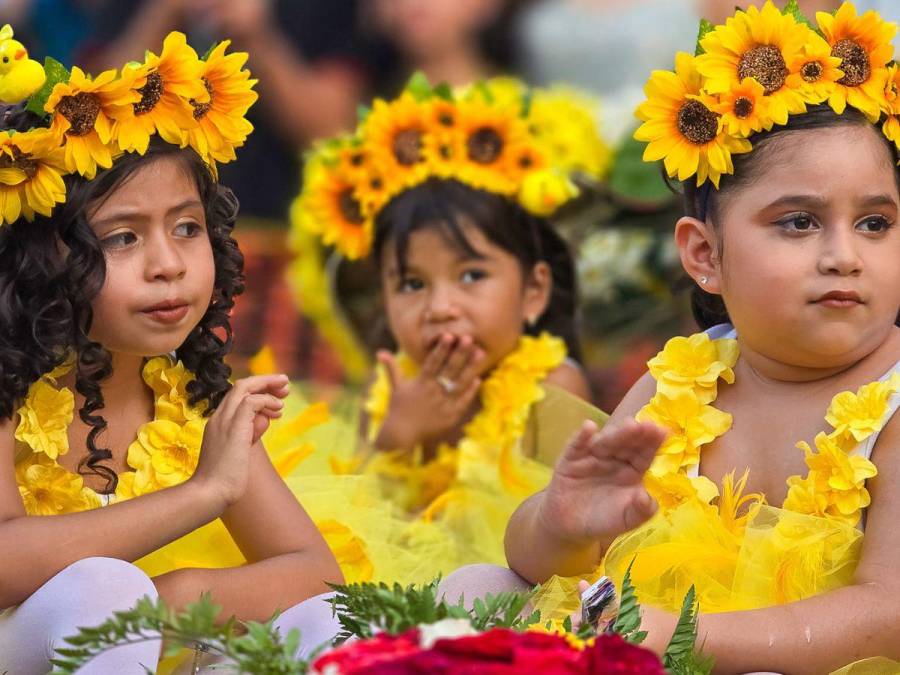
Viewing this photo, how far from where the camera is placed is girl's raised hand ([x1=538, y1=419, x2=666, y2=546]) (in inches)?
77.5

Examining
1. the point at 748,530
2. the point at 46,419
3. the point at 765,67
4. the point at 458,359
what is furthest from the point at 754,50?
the point at 458,359

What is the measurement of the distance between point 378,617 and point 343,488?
4.08 ft

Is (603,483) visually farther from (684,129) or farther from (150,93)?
(150,93)

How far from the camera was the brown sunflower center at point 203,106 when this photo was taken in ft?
7.92

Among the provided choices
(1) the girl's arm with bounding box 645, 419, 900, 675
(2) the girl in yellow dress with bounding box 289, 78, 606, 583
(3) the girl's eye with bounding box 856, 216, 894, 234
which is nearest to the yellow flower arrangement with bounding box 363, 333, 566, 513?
(2) the girl in yellow dress with bounding box 289, 78, 606, 583

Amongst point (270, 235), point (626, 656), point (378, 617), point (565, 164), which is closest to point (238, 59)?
point (378, 617)

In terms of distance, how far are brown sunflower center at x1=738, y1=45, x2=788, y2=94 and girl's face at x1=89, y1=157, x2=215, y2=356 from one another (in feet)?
2.96

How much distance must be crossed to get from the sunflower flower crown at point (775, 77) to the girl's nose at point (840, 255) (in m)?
0.20

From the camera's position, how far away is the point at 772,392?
2.35 meters

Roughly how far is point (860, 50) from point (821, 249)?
344mm

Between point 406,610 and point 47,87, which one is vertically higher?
point 47,87

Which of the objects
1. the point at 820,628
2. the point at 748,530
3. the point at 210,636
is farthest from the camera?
the point at 748,530

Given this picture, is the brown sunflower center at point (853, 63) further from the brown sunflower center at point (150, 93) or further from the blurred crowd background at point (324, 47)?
the blurred crowd background at point (324, 47)

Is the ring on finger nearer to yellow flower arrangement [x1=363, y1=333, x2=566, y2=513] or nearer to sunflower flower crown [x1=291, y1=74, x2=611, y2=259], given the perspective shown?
yellow flower arrangement [x1=363, y1=333, x2=566, y2=513]
